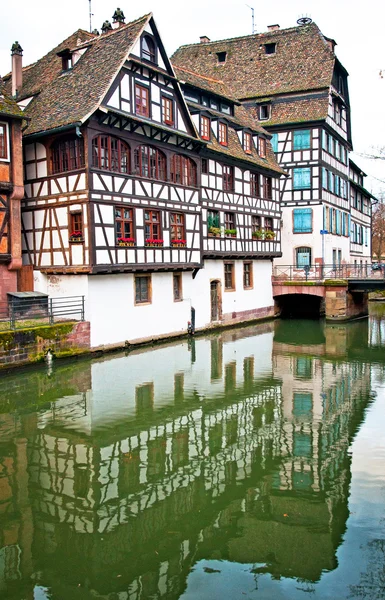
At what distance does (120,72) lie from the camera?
70.7 ft

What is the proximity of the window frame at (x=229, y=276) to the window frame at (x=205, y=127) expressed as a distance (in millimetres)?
6453

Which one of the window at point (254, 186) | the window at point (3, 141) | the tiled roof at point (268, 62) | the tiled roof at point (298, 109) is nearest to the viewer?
the window at point (3, 141)

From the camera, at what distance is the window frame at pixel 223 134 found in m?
29.5

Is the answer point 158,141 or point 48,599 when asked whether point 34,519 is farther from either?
point 158,141

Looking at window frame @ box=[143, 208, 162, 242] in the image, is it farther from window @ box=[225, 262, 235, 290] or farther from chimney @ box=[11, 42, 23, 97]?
chimney @ box=[11, 42, 23, 97]

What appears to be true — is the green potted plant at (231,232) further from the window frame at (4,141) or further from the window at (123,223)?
the window frame at (4,141)

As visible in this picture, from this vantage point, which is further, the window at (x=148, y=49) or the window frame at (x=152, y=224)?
the window frame at (x=152, y=224)

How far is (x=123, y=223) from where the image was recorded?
73.0 ft

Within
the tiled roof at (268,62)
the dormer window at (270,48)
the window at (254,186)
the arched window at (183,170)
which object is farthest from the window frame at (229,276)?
the dormer window at (270,48)

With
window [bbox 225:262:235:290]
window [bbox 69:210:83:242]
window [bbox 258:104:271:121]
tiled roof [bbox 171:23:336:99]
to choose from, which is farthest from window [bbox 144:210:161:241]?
tiled roof [bbox 171:23:336:99]

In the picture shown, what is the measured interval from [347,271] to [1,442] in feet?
85.1

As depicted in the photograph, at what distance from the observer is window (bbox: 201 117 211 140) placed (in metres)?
27.9

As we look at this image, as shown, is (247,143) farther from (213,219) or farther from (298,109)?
(298,109)

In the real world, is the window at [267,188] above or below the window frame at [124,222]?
above
